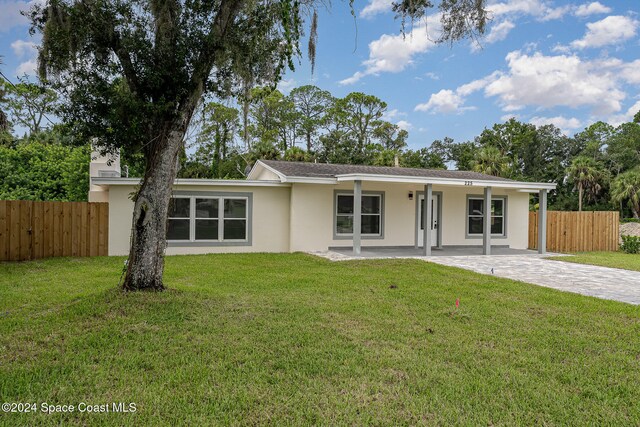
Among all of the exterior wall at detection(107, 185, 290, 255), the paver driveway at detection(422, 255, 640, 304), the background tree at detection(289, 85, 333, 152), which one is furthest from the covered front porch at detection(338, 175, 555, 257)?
the background tree at detection(289, 85, 333, 152)

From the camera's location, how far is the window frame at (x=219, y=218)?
12406 millimetres

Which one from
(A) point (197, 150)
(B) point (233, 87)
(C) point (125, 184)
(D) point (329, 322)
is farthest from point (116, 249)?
(A) point (197, 150)

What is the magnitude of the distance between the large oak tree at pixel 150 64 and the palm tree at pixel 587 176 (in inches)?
1347

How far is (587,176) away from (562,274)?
3039 cm

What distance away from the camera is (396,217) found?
14.5m

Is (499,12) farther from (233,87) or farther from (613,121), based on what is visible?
(613,121)

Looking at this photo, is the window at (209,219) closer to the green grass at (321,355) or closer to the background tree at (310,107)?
the green grass at (321,355)

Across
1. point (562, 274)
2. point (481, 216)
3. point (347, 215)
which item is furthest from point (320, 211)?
point (562, 274)

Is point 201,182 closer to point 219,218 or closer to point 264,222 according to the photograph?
point 219,218

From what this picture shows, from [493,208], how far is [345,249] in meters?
6.37

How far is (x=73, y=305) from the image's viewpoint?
18.0 feet

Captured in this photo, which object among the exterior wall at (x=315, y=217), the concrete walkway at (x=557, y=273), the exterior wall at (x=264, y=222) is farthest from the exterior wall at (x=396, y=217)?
the concrete walkway at (x=557, y=273)

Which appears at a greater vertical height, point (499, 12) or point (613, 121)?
point (613, 121)

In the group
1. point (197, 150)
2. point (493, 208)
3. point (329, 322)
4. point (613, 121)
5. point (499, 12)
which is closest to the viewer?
point (329, 322)
